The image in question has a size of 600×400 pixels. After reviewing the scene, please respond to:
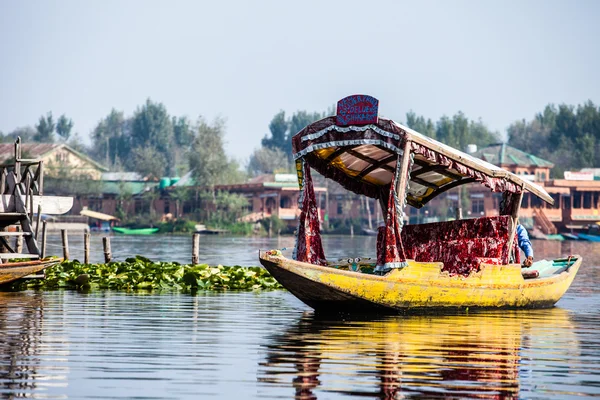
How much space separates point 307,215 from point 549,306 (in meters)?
5.21

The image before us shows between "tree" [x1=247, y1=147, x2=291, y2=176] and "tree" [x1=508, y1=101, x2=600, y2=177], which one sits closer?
"tree" [x1=508, y1=101, x2=600, y2=177]

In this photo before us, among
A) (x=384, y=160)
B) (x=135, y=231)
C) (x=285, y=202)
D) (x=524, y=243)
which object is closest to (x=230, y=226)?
(x=285, y=202)

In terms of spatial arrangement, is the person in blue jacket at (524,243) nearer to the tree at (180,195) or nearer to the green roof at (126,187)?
the tree at (180,195)

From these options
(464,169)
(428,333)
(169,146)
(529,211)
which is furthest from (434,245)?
(169,146)

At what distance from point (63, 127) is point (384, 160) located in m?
123

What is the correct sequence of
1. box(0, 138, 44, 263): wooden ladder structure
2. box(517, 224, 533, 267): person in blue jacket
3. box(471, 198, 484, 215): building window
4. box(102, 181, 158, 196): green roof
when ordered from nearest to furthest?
box(517, 224, 533, 267): person in blue jacket < box(0, 138, 44, 263): wooden ladder structure < box(471, 198, 484, 215): building window < box(102, 181, 158, 196): green roof

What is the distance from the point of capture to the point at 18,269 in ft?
59.0

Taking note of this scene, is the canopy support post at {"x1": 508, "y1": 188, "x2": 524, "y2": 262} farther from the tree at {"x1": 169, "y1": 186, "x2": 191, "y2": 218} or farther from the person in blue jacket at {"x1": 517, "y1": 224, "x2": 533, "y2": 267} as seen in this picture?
the tree at {"x1": 169, "y1": 186, "x2": 191, "y2": 218}

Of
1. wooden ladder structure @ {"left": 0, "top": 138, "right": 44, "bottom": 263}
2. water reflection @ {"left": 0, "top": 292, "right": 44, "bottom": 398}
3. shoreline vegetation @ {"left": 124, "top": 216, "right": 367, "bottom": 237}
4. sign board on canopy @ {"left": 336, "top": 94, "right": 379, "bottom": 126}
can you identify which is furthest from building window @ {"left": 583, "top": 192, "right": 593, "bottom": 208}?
sign board on canopy @ {"left": 336, "top": 94, "right": 379, "bottom": 126}

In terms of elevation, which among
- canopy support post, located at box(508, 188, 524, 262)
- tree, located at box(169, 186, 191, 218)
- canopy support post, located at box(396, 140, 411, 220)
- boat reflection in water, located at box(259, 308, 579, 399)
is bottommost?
boat reflection in water, located at box(259, 308, 579, 399)

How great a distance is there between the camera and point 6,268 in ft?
58.3

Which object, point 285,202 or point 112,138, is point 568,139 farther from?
point 112,138

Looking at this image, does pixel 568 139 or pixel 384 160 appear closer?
pixel 384 160

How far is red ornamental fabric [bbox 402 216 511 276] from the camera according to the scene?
1623 centimetres
